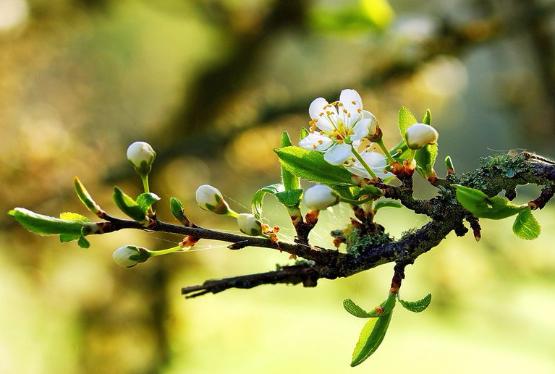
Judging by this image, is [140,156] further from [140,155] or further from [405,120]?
[405,120]

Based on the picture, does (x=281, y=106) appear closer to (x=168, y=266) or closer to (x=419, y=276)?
(x=168, y=266)

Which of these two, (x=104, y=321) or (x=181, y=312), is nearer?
(x=104, y=321)

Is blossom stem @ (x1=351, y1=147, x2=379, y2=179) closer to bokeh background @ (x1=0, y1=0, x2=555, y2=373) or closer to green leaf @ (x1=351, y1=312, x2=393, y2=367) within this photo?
green leaf @ (x1=351, y1=312, x2=393, y2=367)

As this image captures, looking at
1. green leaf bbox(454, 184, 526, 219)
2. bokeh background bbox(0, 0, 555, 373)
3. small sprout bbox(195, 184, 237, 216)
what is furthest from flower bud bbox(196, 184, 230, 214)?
bokeh background bbox(0, 0, 555, 373)

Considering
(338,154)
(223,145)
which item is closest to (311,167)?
(338,154)

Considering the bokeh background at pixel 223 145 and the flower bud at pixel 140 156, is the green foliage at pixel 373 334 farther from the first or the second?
the bokeh background at pixel 223 145

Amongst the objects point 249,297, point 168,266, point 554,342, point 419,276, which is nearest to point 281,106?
point 168,266
